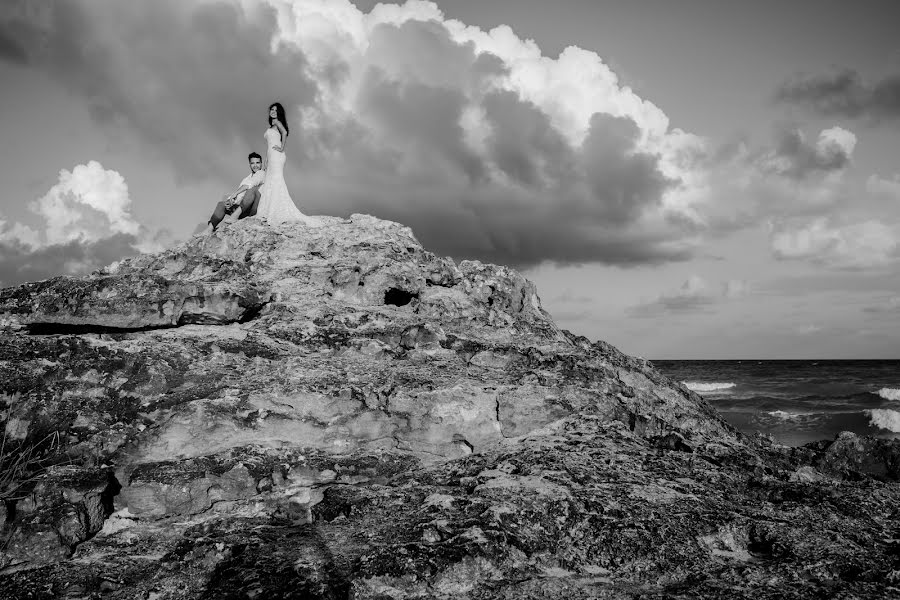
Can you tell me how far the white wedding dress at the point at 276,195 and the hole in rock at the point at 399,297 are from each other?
4045mm

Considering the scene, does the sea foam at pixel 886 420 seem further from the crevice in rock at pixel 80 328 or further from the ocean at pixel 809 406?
the crevice in rock at pixel 80 328

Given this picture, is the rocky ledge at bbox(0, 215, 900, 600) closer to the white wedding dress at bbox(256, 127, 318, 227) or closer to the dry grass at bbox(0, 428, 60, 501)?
the dry grass at bbox(0, 428, 60, 501)

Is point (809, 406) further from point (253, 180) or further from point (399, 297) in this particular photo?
point (253, 180)

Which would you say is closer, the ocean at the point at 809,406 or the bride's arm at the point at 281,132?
the bride's arm at the point at 281,132

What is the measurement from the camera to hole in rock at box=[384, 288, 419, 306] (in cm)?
1219

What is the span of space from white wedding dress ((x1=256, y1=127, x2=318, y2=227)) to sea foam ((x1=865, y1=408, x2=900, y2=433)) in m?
39.3

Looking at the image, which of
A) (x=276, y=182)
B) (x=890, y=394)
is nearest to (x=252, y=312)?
(x=276, y=182)

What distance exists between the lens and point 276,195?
1559cm

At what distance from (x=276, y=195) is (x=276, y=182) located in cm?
44

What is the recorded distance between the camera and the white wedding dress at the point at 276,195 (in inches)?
600

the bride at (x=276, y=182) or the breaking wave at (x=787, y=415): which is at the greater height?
the bride at (x=276, y=182)

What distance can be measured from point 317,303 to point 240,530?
17.9 ft

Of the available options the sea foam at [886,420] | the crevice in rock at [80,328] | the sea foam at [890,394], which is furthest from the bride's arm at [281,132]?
the sea foam at [890,394]

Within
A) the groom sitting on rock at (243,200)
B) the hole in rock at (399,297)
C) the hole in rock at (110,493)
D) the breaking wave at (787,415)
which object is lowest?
the breaking wave at (787,415)
